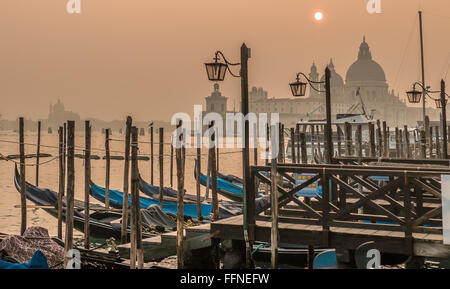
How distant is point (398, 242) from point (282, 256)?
3.12 meters

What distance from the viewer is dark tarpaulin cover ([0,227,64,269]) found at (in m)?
7.75

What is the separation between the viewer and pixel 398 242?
616 centimetres

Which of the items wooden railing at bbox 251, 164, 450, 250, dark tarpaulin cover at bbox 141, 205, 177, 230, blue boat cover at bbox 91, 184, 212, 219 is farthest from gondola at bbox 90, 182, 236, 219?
wooden railing at bbox 251, 164, 450, 250

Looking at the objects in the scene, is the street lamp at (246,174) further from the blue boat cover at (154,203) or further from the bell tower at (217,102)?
the bell tower at (217,102)

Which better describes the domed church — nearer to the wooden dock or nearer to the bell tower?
the bell tower

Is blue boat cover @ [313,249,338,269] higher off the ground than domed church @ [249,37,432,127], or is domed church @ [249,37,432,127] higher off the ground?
domed church @ [249,37,432,127]

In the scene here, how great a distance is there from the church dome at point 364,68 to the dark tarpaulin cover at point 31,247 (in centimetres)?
13448

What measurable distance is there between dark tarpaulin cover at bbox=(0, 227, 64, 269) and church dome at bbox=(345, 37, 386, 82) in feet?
441

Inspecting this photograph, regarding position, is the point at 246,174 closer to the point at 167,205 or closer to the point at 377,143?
the point at 167,205

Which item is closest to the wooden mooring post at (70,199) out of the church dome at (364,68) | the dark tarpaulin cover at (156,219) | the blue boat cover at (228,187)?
the dark tarpaulin cover at (156,219)

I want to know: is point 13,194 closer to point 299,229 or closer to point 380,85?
point 299,229

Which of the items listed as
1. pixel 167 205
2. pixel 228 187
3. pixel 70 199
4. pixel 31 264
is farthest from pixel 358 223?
pixel 228 187

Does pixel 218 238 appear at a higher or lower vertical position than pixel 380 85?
lower
